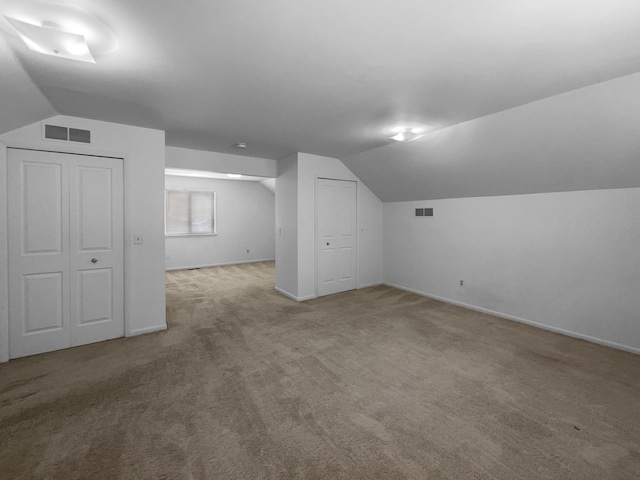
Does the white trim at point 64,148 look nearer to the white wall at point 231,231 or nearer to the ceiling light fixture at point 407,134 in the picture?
the ceiling light fixture at point 407,134

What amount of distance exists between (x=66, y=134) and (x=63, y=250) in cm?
Result: 124

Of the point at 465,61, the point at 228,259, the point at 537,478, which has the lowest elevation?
the point at 537,478

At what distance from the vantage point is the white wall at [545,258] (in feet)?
9.94

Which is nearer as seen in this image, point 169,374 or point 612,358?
point 169,374

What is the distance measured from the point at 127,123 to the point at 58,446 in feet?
10.1

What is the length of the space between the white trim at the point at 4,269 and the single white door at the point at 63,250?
0.04 meters

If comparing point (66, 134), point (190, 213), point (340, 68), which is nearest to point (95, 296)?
point (66, 134)

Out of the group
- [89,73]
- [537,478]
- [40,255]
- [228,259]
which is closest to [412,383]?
[537,478]

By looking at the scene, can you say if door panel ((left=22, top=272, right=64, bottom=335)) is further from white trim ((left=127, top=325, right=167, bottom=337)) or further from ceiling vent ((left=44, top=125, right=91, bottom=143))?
ceiling vent ((left=44, top=125, right=91, bottom=143))

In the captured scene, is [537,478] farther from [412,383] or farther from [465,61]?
[465,61]

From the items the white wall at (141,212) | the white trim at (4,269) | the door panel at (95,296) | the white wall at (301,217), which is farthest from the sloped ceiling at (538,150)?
the white trim at (4,269)

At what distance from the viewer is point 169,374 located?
2.53 meters

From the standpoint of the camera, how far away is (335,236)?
207 inches

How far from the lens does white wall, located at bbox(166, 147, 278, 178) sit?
4328 mm
